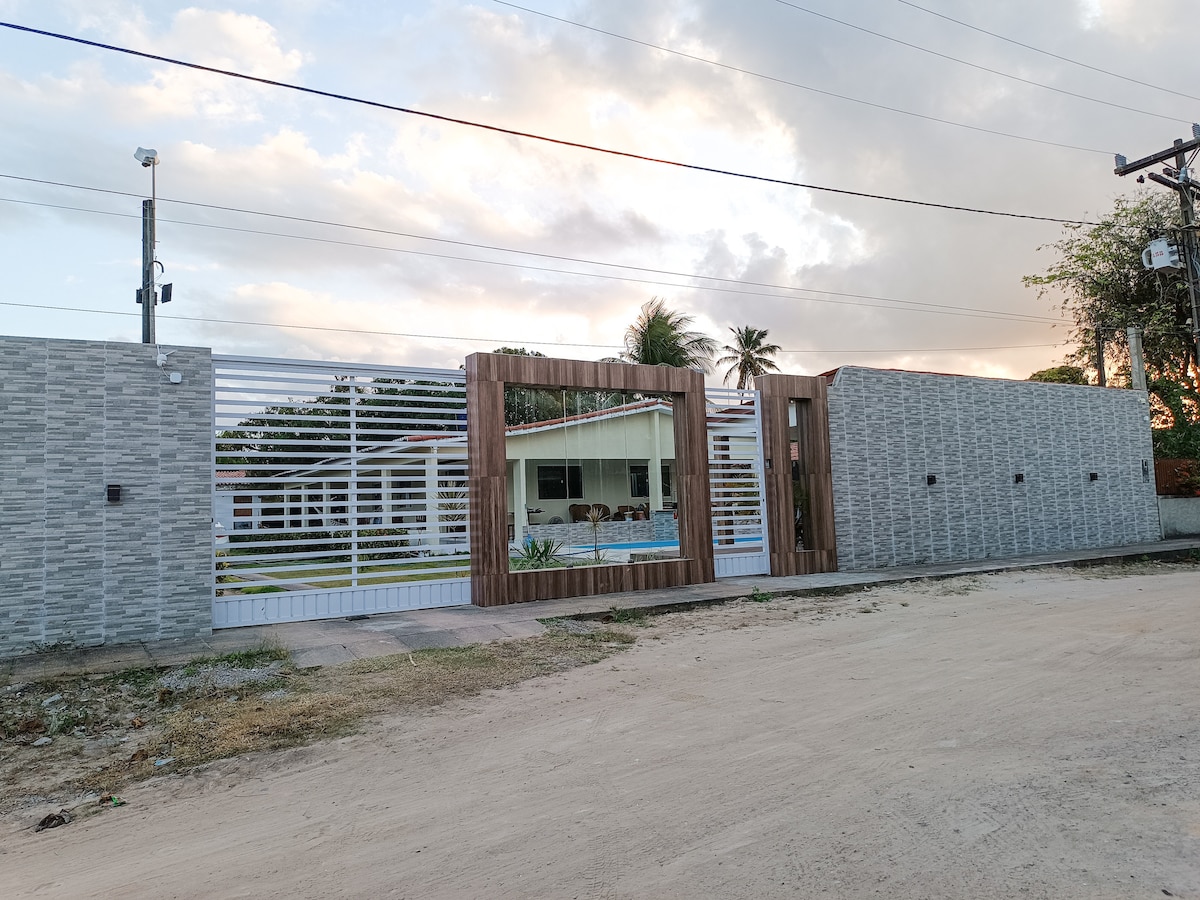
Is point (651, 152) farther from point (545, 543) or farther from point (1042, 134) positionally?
point (1042, 134)

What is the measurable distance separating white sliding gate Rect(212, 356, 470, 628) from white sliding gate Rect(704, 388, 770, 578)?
15.1ft

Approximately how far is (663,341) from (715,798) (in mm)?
29515

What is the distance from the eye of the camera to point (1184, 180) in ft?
50.8

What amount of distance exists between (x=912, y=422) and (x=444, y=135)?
34.6 feet

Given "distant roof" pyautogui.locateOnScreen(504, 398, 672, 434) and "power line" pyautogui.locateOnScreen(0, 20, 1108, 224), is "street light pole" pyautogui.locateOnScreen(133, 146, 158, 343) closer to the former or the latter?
"distant roof" pyautogui.locateOnScreen(504, 398, 672, 434)

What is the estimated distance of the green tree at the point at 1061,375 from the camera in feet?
111

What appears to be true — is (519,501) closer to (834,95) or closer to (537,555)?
(537,555)

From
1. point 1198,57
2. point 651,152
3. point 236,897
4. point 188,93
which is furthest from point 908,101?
point 236,897

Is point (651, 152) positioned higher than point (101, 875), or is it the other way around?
point (651, 152)

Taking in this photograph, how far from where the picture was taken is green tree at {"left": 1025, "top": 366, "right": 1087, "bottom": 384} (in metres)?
33.9

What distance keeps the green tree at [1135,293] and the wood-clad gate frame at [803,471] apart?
50.6 feet

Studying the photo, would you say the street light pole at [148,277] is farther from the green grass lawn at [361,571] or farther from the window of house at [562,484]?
the window of house at [562,484]

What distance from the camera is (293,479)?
9.30 metres

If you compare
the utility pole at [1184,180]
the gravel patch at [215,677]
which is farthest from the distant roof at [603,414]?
the utility pole at [1184,180]
